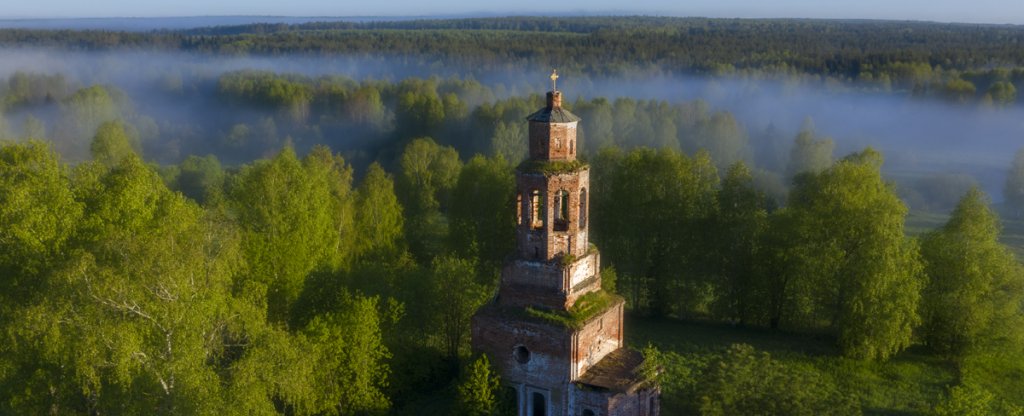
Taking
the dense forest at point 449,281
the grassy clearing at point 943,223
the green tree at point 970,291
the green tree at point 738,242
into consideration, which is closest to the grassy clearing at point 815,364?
the dense forest at point 449,281

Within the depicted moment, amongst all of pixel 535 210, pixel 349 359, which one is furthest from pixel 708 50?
pixel 349 359

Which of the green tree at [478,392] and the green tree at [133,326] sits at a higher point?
the green tree at [133,326]

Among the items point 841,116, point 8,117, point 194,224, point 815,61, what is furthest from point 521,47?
point 194,224

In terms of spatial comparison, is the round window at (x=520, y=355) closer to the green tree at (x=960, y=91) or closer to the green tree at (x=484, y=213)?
the green tree at (x=484, y=213)

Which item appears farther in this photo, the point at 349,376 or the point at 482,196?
the point at 482,196

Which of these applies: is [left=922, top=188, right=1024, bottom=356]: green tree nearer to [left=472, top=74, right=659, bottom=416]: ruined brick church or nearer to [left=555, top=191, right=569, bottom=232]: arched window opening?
[left=472, top=74, right=659, bottom=416]: ruined brick church

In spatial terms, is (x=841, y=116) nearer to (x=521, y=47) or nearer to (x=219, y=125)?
(x=521, y=47)
